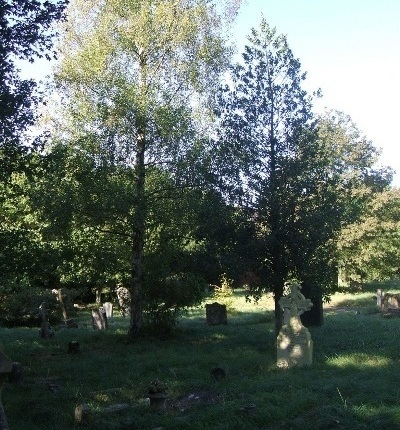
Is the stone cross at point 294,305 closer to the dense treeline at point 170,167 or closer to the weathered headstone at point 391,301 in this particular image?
the dense treeline at point 170,167

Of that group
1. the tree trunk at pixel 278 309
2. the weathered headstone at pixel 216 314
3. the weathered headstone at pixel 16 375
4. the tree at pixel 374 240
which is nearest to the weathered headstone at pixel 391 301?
the weathered headstone at pixel 216 314

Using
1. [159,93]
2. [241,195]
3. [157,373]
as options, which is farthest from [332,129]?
[157,373]

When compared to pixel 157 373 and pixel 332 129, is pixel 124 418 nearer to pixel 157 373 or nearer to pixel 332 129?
pixel 157 373

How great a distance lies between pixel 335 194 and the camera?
15344 millimetres

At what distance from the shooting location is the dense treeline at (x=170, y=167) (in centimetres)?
1516

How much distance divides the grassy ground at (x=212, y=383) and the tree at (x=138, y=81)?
348cm

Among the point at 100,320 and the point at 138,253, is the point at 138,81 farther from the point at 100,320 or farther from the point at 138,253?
the point at 100,320

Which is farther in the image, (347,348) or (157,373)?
(347,348)

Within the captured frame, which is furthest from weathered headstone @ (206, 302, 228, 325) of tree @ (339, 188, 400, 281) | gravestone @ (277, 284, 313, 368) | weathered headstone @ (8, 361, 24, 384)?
tree @ (339, 188, 400, 281)

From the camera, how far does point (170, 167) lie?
19.0m

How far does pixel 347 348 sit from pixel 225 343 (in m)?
3.95

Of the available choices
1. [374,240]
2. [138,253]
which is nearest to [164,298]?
[138,253]

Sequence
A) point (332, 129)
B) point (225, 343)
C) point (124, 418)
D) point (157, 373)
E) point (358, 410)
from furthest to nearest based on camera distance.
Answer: point (332, 129)
point (225, 343)
point (157, 373)
point (124, 418)
point (358, 410)

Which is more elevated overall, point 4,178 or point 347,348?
point 4,178
